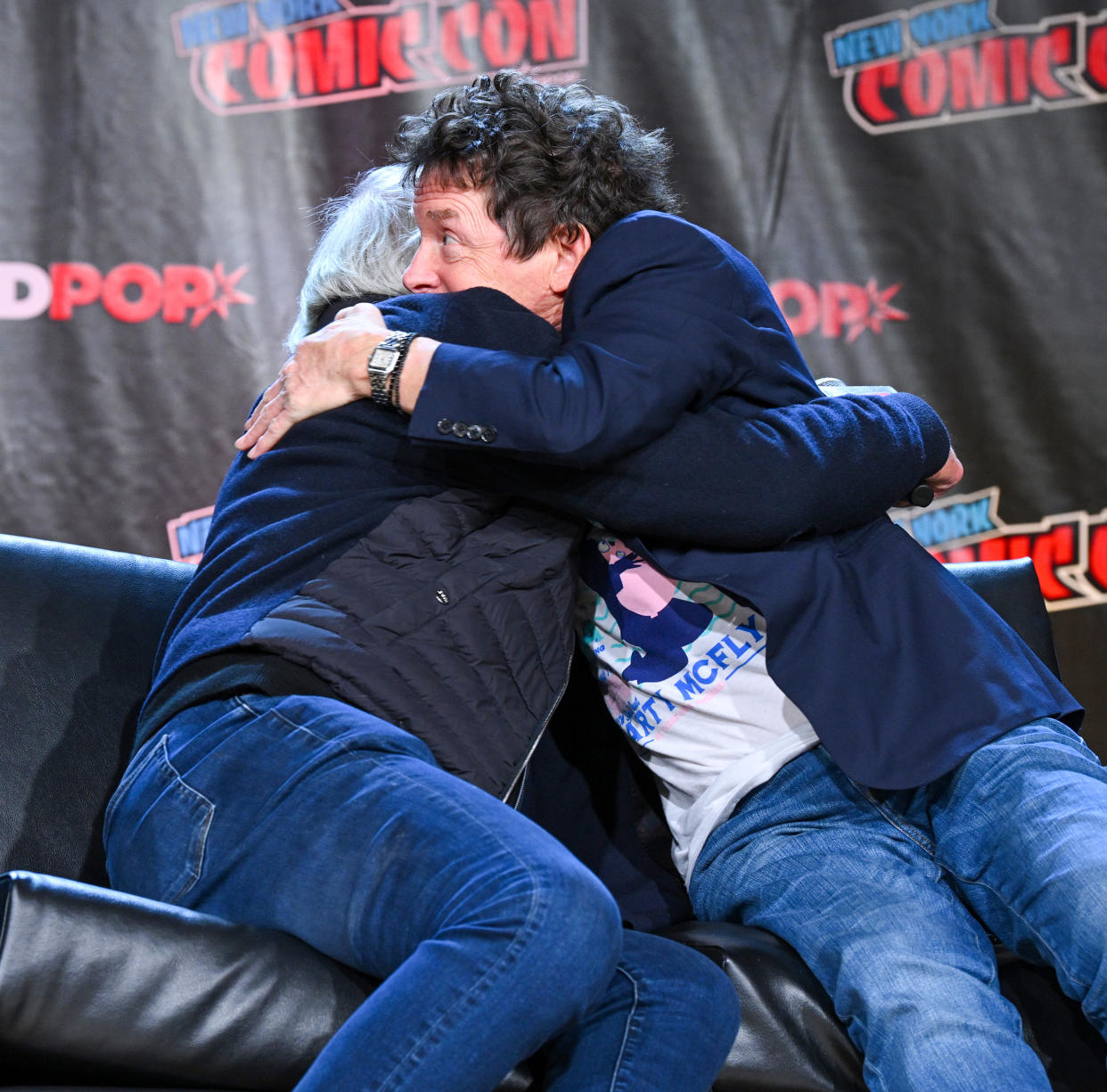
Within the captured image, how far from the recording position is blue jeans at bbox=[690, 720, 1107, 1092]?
1310mm

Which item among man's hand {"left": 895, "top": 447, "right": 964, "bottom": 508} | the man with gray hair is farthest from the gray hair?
man's hand {"left": 895, "top": 447, "right": 964, "bottom": 508}

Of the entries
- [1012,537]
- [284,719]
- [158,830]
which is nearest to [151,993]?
[158,830]

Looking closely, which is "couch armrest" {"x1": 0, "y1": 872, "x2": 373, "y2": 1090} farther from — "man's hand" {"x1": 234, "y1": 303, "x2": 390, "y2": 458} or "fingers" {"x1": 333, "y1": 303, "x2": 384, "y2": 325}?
"fingers" {"x1": 333, "y1": 303, "x2": 384, "y2": 325}

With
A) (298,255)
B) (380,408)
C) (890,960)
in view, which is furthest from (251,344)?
(890,960)

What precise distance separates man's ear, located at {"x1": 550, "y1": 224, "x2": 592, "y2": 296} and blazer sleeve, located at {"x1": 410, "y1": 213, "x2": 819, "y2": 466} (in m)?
0.10

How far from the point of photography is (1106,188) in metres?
2.73

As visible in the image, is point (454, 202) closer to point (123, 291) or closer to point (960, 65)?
point (123, 291)

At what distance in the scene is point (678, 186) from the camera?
270cm

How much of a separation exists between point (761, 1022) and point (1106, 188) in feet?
6.79

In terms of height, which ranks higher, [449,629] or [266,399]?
[266,399]

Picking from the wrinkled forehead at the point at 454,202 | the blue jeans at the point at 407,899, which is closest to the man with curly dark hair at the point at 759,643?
the wrinkled forehead at the point at 454,202

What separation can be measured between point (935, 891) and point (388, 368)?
863mm

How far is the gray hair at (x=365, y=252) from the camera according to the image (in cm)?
163

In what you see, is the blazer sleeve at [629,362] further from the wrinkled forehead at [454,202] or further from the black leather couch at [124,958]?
the black leather couch at [124,958]
